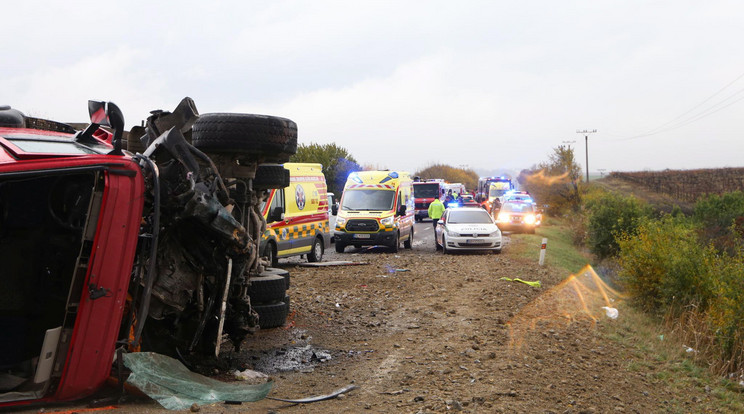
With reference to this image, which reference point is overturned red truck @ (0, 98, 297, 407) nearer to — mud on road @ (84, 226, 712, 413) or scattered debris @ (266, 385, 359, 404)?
mud on road @ (84, 226, 712, 413)

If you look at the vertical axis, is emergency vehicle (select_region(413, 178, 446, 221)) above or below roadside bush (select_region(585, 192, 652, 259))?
above

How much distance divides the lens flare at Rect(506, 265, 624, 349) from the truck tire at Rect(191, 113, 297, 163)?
3.57m

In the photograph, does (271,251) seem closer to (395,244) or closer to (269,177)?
(269,177)

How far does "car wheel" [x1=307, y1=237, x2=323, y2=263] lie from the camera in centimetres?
1578

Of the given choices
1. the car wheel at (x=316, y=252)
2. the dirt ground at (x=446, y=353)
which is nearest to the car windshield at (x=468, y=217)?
the car wheel at (x=316, y=252)

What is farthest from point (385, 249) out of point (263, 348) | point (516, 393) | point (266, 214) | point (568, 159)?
point (568, 159)

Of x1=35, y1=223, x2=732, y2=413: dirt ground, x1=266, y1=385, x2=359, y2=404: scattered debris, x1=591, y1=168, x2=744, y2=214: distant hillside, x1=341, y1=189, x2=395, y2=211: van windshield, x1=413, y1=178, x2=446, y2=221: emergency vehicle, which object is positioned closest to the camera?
x1=266, y1=385, x2=359, y2=404: scattered debris

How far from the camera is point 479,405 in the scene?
4977 millimetres

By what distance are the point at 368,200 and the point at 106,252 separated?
16244 millimetres

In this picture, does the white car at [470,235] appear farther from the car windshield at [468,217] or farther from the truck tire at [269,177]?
the truck tire at [269,177]

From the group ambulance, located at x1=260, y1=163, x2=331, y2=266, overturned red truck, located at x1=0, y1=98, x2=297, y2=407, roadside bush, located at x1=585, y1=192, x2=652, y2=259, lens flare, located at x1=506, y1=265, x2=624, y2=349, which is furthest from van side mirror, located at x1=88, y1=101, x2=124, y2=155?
roadside bush, located at x1=585, y1=192, x2=652, y2=259

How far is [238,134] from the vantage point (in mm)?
6324

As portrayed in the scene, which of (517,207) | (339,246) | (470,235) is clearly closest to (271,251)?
(339,246)

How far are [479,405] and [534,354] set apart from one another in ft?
6.97
